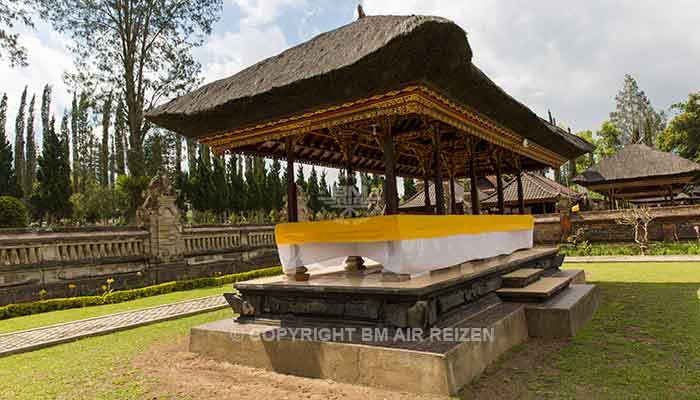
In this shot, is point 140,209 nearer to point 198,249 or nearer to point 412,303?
point 198,249

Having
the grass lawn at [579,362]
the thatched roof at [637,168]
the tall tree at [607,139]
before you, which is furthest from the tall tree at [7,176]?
the tall tree at [607,139]

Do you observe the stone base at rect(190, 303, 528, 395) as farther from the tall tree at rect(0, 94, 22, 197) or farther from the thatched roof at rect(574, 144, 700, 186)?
the tall tree at rect(0, 94, 22, 197)

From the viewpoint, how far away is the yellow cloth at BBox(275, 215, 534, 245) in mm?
4629

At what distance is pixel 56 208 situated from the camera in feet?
86.4

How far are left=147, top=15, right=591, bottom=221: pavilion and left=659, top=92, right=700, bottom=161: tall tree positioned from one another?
36023mm

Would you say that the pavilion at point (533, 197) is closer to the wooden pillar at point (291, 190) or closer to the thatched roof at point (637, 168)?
the thatched roof at point (637, 168)

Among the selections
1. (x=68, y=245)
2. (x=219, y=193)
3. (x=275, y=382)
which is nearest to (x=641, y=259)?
(x=275, y=382)

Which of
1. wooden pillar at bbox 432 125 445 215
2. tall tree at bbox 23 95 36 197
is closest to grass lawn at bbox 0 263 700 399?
wooden pillar at bbox 432 125 445 215

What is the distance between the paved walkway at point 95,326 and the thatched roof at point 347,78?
3.83 metres

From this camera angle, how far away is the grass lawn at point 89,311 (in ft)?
26.8

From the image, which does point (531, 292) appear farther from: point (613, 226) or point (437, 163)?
point (613, 226)

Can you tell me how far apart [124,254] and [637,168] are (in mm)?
23588

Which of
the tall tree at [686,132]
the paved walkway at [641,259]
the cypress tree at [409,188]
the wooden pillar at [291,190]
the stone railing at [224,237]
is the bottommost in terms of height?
the paved walkway at [641,259]

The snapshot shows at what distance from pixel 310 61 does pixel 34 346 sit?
585 cm
